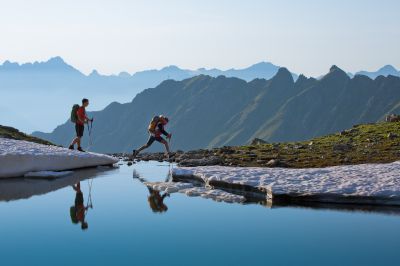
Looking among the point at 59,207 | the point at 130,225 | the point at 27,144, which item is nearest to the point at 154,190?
the point at 59,207

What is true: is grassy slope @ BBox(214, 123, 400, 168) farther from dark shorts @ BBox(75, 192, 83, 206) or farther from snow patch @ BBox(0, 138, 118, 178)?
dark shorts @ BBox(75, 192, 83, 206)

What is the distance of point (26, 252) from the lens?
1440 centimetres

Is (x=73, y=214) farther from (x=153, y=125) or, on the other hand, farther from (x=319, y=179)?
(x=153, y=125)

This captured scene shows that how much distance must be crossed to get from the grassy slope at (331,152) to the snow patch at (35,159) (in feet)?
28.8

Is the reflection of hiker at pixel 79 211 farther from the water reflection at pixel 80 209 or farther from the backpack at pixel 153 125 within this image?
the backpack at pixel 153 125

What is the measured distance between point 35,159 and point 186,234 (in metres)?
15.5

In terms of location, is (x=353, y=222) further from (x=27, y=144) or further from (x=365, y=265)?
(x=27, y=144)

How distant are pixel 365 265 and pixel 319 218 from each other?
5500mm

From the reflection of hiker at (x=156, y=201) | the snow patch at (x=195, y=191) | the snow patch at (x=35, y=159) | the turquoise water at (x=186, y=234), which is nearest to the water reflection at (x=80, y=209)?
the turquoise water at (x=186, y=234)

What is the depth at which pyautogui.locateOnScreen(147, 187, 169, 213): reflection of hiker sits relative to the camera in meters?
20.5

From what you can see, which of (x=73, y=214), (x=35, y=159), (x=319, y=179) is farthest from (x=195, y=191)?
(x=35, y=159)

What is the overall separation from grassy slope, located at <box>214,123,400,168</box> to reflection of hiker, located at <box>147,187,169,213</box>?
1027cm

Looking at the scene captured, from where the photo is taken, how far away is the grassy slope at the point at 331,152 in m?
33.8

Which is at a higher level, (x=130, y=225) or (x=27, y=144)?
(x=27, y=144)
